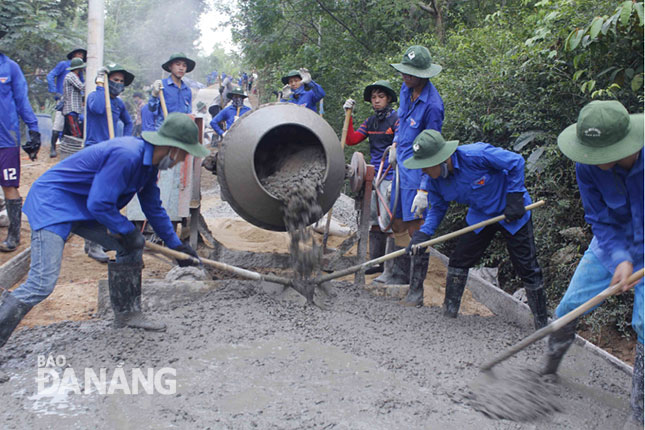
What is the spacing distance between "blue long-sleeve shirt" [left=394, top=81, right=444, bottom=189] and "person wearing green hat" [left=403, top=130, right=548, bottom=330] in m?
0.59

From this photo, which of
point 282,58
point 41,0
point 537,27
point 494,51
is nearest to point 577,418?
point 537,27

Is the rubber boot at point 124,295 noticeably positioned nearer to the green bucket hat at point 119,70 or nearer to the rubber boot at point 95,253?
the rubber boot at point 95,253

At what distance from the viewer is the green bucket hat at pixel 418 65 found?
4.56 metres

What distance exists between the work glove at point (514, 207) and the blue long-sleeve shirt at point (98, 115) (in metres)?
3.81

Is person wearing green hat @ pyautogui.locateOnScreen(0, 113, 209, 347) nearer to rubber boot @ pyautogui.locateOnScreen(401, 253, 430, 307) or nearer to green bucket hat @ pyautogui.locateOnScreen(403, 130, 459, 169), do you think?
green bucket hat @ pyautogui.locateOnScreen(403, 130, 459, 169)

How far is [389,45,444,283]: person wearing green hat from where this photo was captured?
459cm

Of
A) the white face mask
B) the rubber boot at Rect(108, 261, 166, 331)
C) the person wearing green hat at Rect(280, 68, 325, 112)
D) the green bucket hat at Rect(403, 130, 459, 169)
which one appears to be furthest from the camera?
the person wearing green hat at Rect(280, 68, 325, 112)

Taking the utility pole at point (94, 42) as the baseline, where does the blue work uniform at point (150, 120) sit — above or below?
below

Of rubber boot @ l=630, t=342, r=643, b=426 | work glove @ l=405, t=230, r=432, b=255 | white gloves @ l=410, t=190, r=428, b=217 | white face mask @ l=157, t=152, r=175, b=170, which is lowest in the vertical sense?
rubber boot @ l=630, t=342, r=643, b=426

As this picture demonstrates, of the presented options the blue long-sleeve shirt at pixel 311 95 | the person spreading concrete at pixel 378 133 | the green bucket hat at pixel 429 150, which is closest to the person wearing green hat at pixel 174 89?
the blue long-sleeve shirt at pixel 311 95

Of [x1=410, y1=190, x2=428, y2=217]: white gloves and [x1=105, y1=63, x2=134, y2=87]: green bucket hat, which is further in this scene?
[x1=105, y1=63, x2=134, y2=87]: green bucket hat

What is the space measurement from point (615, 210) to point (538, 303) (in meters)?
1.26

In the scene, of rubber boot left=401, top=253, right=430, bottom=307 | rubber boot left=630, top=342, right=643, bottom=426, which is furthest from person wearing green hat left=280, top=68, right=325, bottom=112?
rubber boot left=630, top=342, right=643, bottom=426

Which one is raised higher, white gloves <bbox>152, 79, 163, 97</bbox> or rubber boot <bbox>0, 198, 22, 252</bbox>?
white gloves <bbox>152, 79, 163, 97</bbox>
